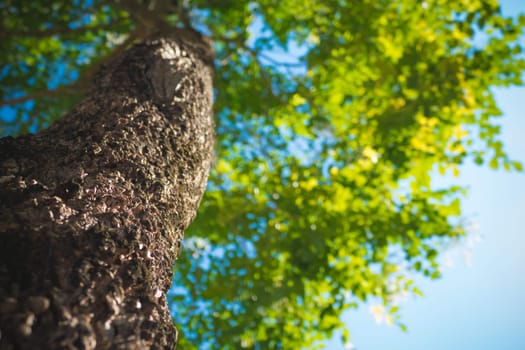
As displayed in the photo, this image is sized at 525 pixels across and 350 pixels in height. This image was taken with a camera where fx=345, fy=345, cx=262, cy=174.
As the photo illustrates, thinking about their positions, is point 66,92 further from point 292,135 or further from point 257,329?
point 257,329

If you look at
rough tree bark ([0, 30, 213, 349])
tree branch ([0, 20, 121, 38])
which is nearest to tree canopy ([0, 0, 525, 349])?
tree branch ([0, 20, 121, 38])

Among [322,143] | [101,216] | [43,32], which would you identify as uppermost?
[43,32]

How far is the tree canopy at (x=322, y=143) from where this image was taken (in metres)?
4.74

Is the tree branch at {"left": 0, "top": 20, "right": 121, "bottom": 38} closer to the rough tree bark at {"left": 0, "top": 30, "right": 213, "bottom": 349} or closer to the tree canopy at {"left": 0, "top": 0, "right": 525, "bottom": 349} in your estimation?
the tree canopy at {"left": 0, "top": 0, "right": 525, "bottom": 349}

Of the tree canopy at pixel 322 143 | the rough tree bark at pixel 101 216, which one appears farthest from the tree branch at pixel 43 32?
the rough tree bark at pixel 101 216

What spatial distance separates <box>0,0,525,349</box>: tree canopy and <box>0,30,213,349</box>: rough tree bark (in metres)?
3.01

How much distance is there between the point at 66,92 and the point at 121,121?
388cm

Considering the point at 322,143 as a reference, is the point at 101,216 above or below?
below

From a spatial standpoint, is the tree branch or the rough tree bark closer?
the rough tree bark

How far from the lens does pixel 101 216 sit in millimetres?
1151

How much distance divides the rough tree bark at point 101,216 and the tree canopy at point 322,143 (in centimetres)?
301

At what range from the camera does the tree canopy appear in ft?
15.6

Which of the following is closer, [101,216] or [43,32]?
[101,216]

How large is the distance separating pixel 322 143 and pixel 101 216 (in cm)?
505
